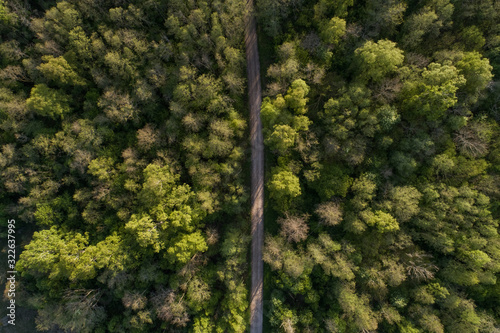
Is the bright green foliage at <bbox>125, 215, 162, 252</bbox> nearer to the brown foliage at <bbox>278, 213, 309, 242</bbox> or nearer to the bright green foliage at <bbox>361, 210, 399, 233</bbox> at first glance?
the brown foliage at <bbox>278, 213, 309, 242</bbox>

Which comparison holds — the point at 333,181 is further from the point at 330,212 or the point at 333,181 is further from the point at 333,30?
the point at 333,30

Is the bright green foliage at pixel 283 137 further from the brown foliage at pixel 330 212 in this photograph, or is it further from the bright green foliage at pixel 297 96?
the brown foliage at pixel 330 212

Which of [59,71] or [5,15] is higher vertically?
[5,15]

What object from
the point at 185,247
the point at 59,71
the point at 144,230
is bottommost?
the point at 185,247

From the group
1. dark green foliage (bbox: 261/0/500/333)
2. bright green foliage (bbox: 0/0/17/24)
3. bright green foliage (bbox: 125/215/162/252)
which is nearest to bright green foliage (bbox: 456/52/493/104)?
dark green foliage (bbox: 261/0/500/333)

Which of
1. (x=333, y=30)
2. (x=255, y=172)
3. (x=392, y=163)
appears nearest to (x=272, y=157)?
Result: (x=255, y=172)

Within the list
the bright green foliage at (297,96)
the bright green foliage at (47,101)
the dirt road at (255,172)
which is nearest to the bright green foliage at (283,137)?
the bright green foliage at (297,96)

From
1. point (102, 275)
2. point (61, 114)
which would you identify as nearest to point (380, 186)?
point (102, 275)
